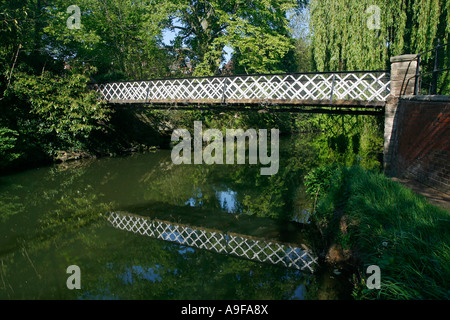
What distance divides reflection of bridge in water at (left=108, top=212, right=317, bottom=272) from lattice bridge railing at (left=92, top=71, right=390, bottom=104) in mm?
6429

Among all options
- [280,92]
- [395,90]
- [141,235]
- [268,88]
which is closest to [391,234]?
[141,235]

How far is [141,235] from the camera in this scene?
6.89 metres

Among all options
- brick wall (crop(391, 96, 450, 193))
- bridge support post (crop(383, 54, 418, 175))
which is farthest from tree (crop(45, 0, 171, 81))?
brick wall (crop(391, 96, 450, 193))

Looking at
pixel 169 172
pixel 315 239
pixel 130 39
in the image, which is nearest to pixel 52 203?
pixel 169 172

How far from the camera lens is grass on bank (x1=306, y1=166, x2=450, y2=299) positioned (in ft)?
9.87

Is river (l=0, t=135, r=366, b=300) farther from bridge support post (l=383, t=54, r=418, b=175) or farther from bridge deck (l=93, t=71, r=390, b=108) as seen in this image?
bridge deck (l=93, t=71, r=390, b=108)

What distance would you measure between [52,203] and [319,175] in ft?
25.8

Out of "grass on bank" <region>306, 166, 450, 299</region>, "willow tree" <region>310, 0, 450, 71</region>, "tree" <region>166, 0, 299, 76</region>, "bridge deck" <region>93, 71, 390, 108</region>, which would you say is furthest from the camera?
"tree" <region>166, 0, 299, 76</region>

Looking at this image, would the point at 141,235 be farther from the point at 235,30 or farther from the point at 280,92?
the point at 235,30

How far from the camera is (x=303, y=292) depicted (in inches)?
180

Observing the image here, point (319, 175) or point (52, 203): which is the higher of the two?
point (319, 175)

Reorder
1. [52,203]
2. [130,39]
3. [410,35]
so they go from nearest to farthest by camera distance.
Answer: [52,203] → [410,35] → [130,39]

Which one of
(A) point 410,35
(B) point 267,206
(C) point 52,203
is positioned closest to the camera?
(B) point 267,206
